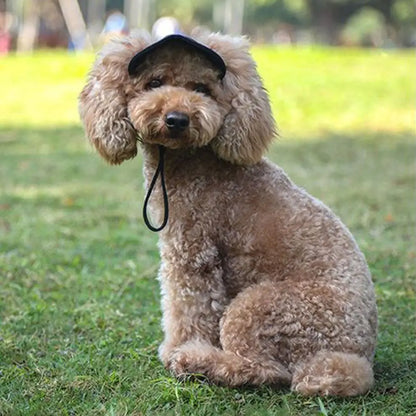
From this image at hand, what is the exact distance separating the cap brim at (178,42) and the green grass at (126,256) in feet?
4.49

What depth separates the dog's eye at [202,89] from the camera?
11.1 feet

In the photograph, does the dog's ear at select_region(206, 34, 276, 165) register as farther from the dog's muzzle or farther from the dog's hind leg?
the dog's hind leg

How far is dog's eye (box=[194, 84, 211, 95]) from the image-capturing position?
3.38 m

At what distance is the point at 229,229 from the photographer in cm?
351

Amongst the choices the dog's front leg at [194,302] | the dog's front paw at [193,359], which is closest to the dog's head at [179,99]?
the dog's front leg at [194,302]

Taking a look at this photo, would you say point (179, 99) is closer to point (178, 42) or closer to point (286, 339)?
point (178, 42)

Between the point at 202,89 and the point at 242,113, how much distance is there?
0.20 meters

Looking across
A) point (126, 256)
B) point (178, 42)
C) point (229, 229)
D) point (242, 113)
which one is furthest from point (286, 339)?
point (126, 256)

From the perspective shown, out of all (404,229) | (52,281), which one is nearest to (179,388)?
(52,281)

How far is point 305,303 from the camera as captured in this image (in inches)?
131

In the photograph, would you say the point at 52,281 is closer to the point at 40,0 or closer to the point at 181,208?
the point at 181,208

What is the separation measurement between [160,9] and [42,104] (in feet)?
126

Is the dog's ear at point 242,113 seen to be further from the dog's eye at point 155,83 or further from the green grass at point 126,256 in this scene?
the green grass at point 126,256

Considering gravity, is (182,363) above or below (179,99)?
below
